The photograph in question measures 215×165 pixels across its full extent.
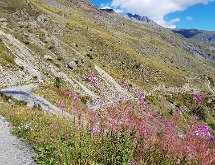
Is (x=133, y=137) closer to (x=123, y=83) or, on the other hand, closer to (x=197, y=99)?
(x=123, y=83)

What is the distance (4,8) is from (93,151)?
93.4m

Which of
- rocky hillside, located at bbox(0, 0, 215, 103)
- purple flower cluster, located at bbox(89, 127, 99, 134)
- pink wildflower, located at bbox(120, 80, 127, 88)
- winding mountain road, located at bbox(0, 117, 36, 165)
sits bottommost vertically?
rocky hillside, located at bbox(0, 0, 215, 103)

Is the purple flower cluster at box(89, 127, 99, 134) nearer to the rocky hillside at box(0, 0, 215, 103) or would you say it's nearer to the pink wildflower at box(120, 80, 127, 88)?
the pink wildflower at box(120, 80, 127, 88)

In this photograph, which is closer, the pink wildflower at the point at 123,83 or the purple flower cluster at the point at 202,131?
the purple flower cluster at the point at 202,131

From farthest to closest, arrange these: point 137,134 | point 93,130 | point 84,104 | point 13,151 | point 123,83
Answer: point 84,104 → point 13,151 → point 93,130 → point 137,134 → point 123,83

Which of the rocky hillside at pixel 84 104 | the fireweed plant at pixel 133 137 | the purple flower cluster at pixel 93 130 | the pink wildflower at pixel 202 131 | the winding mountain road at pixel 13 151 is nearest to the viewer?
the pink wildflower at pixel 202 131

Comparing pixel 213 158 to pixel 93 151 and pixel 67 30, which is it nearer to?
pixel 93 151

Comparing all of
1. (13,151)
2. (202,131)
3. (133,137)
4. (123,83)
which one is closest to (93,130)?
(133,137)

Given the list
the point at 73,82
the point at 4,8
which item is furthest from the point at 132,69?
the point at 73,82

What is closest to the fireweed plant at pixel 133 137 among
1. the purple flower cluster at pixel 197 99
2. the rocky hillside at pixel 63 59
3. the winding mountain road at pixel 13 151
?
the purple flower cluster at pixel 197 99

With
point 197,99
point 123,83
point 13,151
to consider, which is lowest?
point 13,151

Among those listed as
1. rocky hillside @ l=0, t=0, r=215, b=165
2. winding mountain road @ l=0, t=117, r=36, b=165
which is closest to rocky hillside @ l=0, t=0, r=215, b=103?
rocky hillside @ l=0, t=0, r=215, b=165

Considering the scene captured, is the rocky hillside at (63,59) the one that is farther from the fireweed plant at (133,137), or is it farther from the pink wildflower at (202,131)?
the pink wildflower at (202,131)

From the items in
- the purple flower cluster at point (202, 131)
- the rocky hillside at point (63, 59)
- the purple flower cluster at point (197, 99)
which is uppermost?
the purple flower cluster at point (197, 99)
